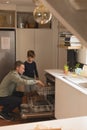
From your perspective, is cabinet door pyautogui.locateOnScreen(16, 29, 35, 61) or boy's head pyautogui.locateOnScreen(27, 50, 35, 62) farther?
cabinet door pyautogui.locateOnScreen(16, 29, 35, 61)

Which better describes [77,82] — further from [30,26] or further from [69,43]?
[30,26]

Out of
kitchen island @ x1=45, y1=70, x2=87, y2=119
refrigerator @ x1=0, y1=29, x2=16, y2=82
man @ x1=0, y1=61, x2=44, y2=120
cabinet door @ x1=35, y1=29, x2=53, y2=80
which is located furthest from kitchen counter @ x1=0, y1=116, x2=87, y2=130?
cabinet door @ x1=35, y1=29, x2=53, y2=80

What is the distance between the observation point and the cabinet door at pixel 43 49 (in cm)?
613

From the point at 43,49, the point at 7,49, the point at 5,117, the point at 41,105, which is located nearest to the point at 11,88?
the point at 5,117

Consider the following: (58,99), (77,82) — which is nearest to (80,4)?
(77,82)

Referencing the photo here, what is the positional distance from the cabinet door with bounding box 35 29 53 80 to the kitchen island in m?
1.84

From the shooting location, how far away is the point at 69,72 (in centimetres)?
451

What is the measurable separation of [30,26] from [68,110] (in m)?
3.18

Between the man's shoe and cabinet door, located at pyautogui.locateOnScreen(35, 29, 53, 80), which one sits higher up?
cabinet door, located at pyautogui.locateOnScreen(35, 29, 53, 80)

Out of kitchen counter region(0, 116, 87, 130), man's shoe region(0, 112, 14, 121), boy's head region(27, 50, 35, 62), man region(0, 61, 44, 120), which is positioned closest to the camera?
kitchen counter region(0, 116, 87, 130)

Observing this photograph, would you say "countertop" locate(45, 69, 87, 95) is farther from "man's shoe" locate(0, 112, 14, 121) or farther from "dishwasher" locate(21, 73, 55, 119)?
"man's shoe" locate(0, 112, 14, 121)

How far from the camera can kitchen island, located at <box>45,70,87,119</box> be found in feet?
10.4

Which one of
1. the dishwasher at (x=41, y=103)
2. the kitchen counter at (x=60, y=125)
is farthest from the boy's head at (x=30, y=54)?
the kitchen counter at (x=60, y=125)

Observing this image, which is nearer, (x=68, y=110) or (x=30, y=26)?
(x=68, y=110)
